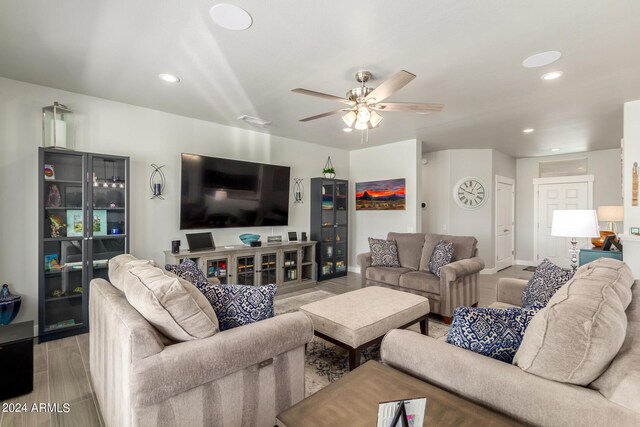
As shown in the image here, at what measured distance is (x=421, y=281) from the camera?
12.1 ft

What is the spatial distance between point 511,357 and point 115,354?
1821 millimetres

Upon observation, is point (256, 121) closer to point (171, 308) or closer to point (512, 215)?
point (171, 308)

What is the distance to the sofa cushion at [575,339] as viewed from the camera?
3.26 feet

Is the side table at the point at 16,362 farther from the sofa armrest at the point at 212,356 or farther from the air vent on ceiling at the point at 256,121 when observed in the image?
the air vent on ceiling at the point at 256,121

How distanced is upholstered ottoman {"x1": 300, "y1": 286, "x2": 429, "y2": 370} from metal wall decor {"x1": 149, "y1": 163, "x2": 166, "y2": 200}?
2602mm

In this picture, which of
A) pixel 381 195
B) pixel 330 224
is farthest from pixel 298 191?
pixel 381 195

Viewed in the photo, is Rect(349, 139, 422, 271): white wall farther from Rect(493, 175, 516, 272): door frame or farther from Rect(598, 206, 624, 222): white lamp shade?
Rect(598, 206, 624, 222): white lamp shade

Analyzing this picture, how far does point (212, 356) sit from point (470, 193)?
6.15 meters

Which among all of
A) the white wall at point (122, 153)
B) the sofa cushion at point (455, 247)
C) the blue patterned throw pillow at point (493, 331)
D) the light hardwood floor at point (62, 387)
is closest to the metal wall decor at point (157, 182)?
the white wall at point (122, 153)

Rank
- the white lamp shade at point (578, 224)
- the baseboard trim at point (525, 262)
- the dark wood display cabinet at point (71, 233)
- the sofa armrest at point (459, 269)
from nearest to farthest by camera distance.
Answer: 1. the white lamp shade at point (578, 224)
2. the dark wood display cabinet at point (71, 233)
3. the sofa armrest at point (459, 269)
4. the baseboard trim at point (525, 262)

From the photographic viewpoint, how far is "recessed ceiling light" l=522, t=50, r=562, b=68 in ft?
8.04

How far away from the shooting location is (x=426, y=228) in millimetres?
6777

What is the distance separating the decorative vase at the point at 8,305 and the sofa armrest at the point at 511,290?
4610mm

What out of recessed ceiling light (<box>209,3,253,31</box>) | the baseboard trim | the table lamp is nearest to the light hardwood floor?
recessed ceiling light (<box>209,3,253,31</box>)
